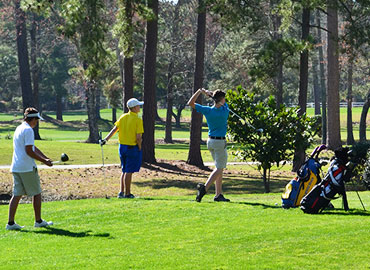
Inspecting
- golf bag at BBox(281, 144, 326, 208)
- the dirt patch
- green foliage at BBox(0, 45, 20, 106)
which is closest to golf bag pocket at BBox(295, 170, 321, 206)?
golf bag at BBox(281, 144, 326, 208)

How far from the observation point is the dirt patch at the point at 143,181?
18609 mm

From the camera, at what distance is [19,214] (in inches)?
471

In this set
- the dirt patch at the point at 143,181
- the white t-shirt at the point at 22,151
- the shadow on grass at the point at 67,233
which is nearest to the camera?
the shadow on grass at the point at 67,233

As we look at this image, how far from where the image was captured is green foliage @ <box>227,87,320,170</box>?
15.8 meters

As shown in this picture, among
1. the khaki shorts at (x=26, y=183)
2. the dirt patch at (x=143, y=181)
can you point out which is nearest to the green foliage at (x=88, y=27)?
the dirt patch at (x=143, y=181)

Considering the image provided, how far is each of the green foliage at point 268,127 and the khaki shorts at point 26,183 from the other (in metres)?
6.61

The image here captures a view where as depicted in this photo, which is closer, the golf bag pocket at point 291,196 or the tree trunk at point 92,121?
the golf bag pocket at point 291,196

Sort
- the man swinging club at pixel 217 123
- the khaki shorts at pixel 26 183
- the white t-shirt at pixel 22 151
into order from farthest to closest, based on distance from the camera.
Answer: the man swinging club at pixel 217 123 < the khaki shorts at pixel 26 183 < the white t-shirt at pixel 22 151

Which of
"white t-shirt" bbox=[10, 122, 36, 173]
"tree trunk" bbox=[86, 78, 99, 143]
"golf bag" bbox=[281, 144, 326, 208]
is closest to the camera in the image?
"white t-shirt" bbox=[10, 122, 36, 173]

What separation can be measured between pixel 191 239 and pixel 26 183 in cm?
280

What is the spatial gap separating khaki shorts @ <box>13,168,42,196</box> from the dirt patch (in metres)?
6.50

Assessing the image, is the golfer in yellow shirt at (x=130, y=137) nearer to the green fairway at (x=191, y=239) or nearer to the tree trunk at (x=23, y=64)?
the green fairway at (x=191, y=239)

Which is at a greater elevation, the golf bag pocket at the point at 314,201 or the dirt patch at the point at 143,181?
the golf bag pocket at the point at 314,201

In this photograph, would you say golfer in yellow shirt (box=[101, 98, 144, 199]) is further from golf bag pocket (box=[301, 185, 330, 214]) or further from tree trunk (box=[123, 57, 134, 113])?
tree trunk (box=[123, 57, 134, 113])
